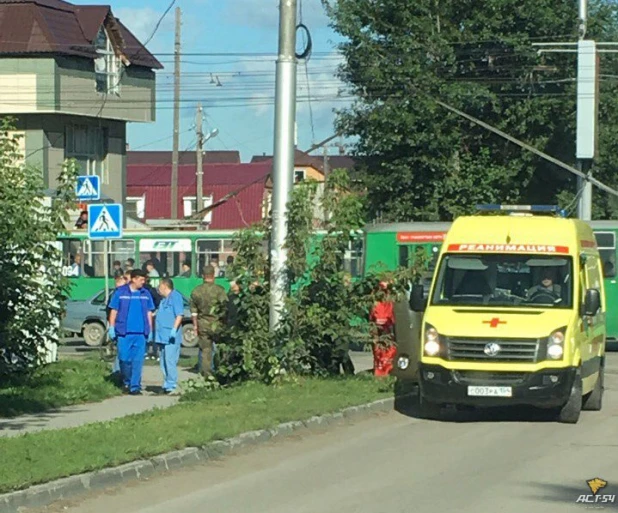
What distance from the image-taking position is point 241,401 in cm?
1656

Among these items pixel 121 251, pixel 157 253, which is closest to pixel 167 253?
pixel 157 253

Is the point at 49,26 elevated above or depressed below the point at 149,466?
above

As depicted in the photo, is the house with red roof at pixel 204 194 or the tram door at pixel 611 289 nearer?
the tram door at pixel 611 289

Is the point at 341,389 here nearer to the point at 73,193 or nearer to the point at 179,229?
the point at 73,193

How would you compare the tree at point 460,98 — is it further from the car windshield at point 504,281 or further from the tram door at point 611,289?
the car windshield at point 504,281

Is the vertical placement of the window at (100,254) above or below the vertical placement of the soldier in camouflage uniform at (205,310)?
above

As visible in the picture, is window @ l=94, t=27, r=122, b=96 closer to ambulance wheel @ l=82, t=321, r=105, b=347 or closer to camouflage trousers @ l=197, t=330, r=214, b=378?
ambulance wheel @ l=82, t=321, r=105, b=347

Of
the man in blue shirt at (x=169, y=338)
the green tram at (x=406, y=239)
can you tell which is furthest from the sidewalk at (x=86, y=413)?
the green tram at (x=406, y=239)

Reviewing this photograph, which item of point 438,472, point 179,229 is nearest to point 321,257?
point 438,472

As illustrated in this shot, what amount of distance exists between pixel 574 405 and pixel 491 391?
3.60 feet

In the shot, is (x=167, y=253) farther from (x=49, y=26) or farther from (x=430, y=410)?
(x=430, y=410)

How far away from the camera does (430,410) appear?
668 inches

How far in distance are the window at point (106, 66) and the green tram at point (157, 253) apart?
14022mm

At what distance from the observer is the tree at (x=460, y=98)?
4441 centimetres
